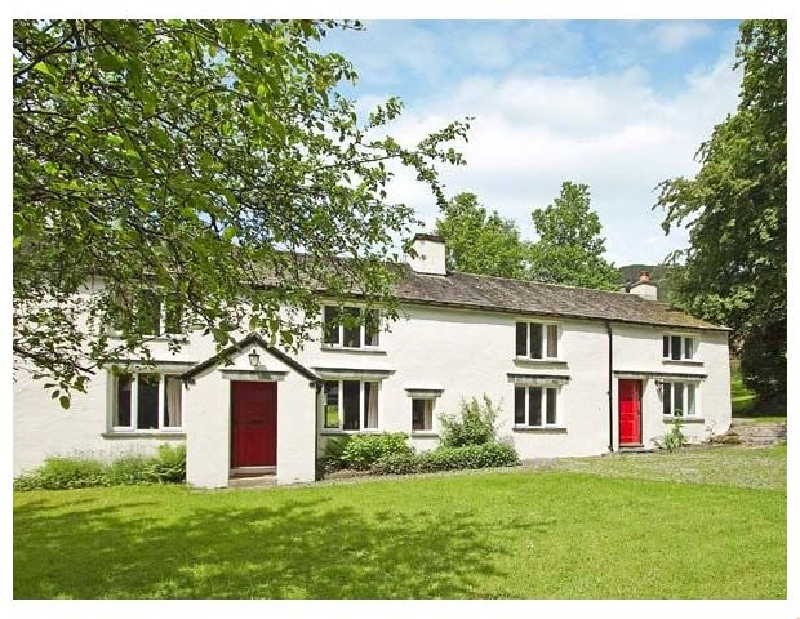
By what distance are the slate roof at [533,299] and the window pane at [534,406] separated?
220cm

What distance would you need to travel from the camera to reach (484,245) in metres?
26.3

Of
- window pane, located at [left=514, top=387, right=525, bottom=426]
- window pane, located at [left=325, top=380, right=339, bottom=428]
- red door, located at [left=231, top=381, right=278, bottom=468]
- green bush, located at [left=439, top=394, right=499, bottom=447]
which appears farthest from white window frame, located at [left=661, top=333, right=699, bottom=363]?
red door, located at [left=231, top=381, right=278, bottom=468]

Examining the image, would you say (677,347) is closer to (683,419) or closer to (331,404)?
(683,419)

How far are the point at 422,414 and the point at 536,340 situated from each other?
165 inches

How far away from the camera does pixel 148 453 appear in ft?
45.6

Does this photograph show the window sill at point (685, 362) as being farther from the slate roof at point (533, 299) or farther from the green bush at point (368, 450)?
the green bush at point (368, 450)

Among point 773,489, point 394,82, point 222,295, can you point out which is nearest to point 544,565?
point 222,295

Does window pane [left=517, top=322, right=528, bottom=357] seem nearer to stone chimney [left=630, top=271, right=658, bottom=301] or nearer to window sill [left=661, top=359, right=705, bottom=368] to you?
window sill [left=661, top=359, right=705, bottom=368]

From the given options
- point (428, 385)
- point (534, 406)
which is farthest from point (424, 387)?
point (534, 406)

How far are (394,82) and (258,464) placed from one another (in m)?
9.52

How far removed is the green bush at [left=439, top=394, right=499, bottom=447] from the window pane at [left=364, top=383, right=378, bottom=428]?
5.75 feet

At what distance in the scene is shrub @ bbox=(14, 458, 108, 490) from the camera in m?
12.7

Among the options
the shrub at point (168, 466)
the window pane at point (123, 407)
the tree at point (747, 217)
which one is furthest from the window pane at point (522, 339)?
the window pane at point (123, 407)

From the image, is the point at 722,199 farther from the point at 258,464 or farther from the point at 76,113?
the point at 76,113
